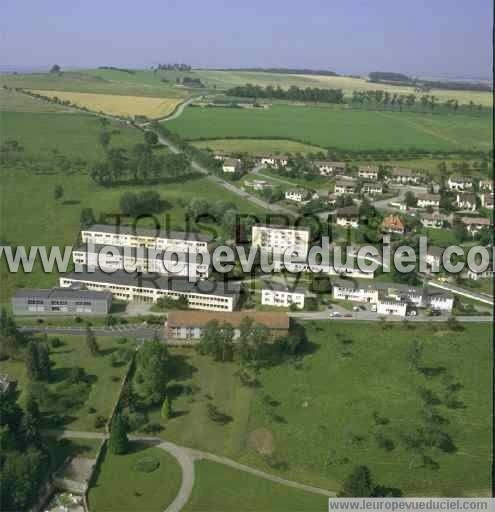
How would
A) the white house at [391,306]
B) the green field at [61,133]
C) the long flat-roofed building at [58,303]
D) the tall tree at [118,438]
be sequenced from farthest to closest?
the green field at [61,133]
the white house at [391,306]
the long flat-roofed building at [58,303]
the tall tree at [118,438]

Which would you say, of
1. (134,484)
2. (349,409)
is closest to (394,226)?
(349,409)

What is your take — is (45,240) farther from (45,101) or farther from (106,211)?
(45,101)

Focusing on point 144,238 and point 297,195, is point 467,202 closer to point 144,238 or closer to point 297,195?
point 297,195

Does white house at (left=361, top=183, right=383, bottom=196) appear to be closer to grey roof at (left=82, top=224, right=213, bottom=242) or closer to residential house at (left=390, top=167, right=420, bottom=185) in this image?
residential house at (left=390, top=167, right=420, bottom=185)

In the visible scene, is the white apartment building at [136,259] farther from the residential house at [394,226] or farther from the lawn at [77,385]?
the residential house at [394,226]

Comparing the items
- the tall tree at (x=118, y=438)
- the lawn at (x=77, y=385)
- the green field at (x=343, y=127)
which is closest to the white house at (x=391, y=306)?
the lawn at (x=77, y=385)

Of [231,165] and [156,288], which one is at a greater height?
[231,165]

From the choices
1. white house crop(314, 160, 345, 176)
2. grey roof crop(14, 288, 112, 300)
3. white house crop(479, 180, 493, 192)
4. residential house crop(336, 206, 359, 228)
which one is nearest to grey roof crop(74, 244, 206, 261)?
grey roof crop(14, 288, 112, 300)
